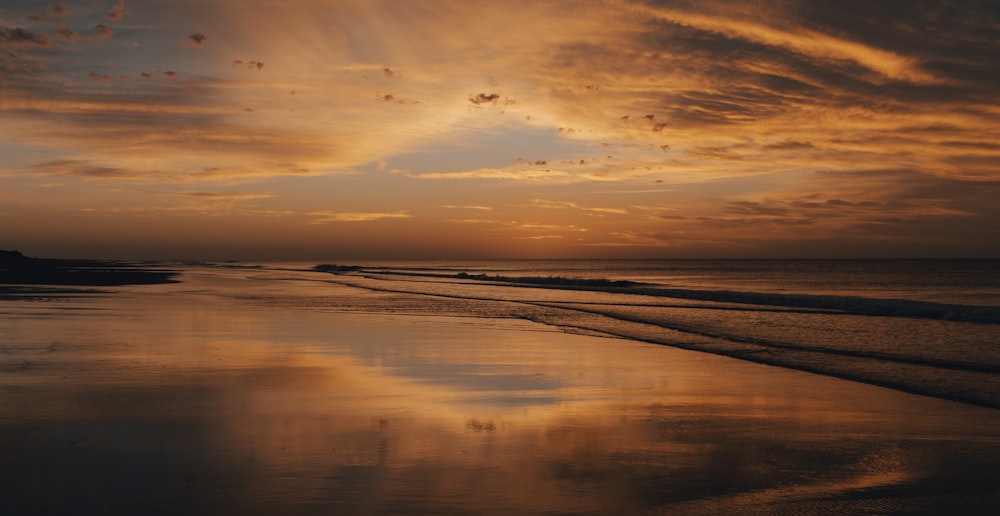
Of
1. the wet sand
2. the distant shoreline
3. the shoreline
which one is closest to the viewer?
the wet sand

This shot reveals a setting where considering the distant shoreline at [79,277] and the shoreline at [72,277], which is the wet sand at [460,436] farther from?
the distant shoreline at [79,277]

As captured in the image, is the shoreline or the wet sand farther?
the shoreline

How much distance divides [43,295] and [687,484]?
3645 centimetres

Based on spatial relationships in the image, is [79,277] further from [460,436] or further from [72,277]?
[460,436]

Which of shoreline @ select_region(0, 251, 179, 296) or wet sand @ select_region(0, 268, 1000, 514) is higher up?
shoreline @ select_region(0, 251, 179, 296)

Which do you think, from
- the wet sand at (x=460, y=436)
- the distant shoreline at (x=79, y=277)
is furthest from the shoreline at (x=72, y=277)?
the wet sand at (x=460, y=436)

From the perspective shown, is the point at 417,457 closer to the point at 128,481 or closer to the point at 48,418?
the point at 128,481

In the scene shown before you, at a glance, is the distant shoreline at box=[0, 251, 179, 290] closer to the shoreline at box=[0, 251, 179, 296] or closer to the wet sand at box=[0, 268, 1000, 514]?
the shoreline at box=[0, 251, 179, 296]

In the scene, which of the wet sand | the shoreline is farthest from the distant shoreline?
the wet sand

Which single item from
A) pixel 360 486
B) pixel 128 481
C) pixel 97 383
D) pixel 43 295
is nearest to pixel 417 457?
pixel 360 486

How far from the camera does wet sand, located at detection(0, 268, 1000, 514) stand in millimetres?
6621

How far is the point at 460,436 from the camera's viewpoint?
8961mm

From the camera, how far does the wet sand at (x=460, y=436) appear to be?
6621mm

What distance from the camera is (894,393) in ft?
41.0
